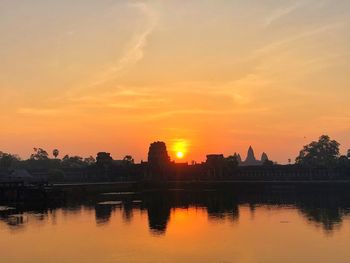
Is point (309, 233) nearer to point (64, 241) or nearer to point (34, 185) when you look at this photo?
point (64, 241)

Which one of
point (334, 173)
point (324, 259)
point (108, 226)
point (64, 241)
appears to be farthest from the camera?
point (334, 173)

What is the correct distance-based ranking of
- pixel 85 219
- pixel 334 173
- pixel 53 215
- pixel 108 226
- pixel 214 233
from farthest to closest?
pixel 334 173 < pixel 53 215 < pixel 85 219 < pixel 108 226 < pixel 214 233

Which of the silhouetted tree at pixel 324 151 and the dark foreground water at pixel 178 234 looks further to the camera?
the silhouetted tree at pixel 324 151

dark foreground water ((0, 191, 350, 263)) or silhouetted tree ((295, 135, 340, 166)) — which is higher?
silhouetted tree ((295, 135, 340, 166))

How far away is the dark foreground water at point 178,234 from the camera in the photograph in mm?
45562

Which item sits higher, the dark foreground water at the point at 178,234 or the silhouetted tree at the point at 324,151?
the silhouetted tree at the point at 324,151

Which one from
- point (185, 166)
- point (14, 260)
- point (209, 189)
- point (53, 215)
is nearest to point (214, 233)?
point (14, 260)

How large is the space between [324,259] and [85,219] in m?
44.0

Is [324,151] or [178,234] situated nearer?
[178,234]

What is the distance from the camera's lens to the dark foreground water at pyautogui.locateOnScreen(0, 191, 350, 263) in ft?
149

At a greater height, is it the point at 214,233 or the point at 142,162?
the point at 142,162

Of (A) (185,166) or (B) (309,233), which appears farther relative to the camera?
(A) (185,166)

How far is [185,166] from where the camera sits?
192 meters

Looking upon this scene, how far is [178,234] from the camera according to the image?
2361 inches
